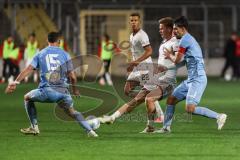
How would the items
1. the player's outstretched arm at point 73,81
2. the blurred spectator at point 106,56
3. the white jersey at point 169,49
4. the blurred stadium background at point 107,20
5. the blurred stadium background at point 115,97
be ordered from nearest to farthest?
the blurred stadium background at point 115,97 < the player's outstretched arm at point 73,81 < the white jersey at point 169,49 < the blurred spectator at point 106,56 < the blurred stadium background at point 107,20

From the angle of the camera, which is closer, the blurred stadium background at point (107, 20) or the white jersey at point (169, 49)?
the white jersey at point (169, 49)

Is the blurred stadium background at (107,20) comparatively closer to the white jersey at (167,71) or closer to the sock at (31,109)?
the white jersey at (167,71)

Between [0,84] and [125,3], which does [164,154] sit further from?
[125,3]

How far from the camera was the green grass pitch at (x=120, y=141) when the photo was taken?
12.1m

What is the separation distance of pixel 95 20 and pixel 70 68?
27861 mm

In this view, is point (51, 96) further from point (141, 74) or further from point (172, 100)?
point (141, 74)

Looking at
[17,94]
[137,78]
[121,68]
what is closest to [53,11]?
[121,68]

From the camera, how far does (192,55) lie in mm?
14664

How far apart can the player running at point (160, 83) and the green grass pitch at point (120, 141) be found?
1.32 feet

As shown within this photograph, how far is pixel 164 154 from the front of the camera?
12250 mm

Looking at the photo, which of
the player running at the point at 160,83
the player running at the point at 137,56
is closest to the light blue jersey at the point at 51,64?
the player running at the point at 160,83

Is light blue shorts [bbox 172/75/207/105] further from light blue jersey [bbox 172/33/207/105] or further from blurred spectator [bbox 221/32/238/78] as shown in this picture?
blurred spectator [bbox 221/32/238/78]

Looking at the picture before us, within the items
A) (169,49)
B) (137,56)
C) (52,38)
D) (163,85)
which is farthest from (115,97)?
(52,38)

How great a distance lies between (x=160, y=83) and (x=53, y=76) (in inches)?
91.9
